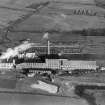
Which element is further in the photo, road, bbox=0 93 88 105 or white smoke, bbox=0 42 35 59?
white smoke, bbox=0 42 35 59

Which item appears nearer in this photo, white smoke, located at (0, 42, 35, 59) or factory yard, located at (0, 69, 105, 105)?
factory yard, located at (0, 69, 105, 105)

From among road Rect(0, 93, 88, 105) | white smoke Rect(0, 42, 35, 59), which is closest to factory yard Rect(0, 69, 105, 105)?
road Rect(0, 93, 88, 105)

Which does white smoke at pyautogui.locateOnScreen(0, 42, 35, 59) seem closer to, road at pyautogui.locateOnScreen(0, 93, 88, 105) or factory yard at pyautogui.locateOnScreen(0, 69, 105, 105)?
factory yard at pyautogui.locateOnScreen(0, 69, 105, 105)

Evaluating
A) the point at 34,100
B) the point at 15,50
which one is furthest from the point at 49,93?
the point at 15,50

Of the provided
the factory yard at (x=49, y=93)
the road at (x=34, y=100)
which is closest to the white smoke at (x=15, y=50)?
the factory yard at (x=49, y=93)

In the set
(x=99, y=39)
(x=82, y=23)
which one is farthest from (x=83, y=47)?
(x=82, y=23)

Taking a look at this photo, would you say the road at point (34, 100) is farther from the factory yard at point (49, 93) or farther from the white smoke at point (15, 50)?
the white smoke at point (15, 50)

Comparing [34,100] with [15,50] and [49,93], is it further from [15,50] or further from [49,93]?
[15,50]

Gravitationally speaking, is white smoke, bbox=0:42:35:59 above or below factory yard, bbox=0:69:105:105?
above

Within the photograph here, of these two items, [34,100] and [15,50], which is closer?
[34,100]
